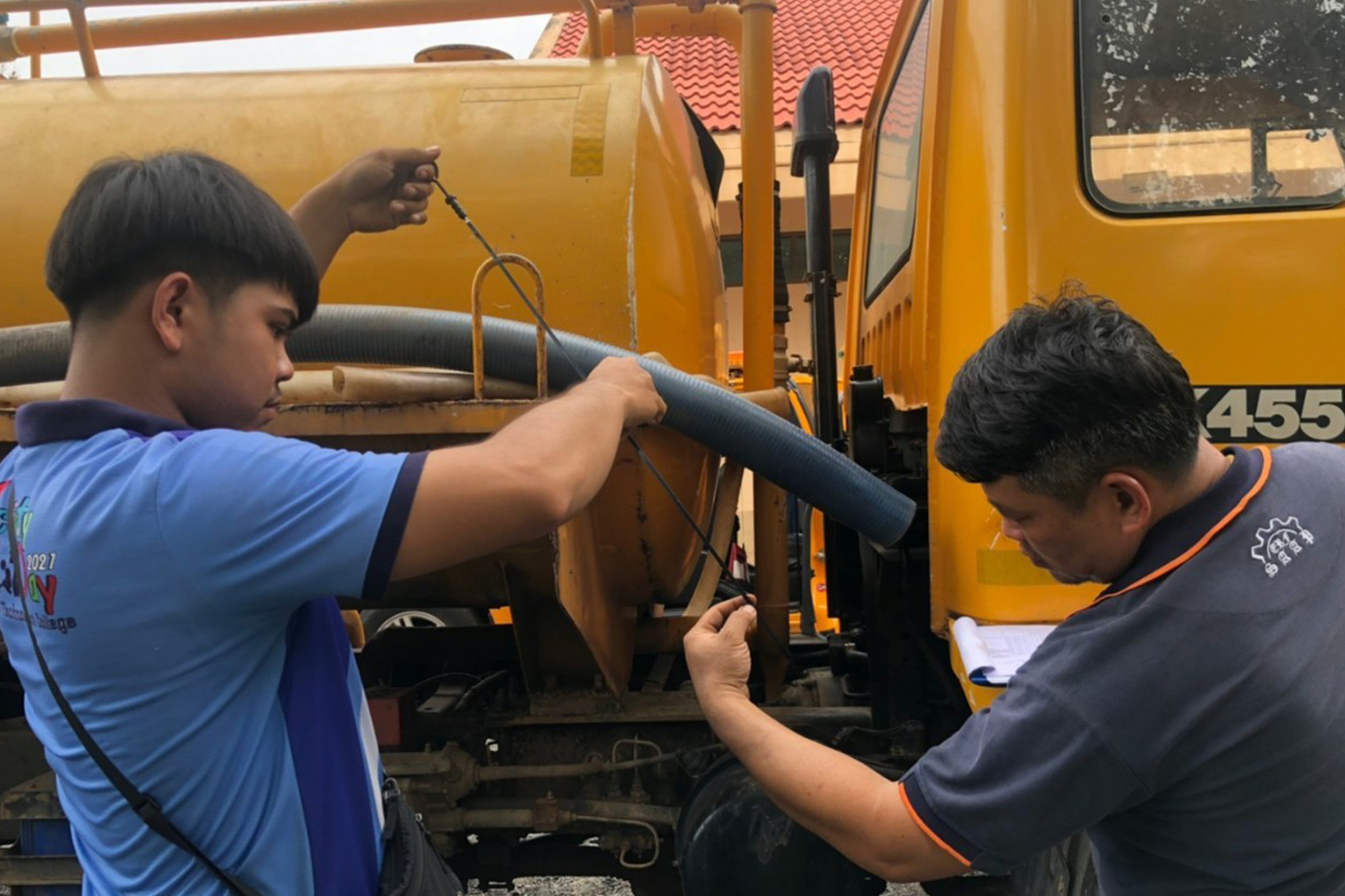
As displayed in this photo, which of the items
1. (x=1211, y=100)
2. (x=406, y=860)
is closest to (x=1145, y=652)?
(x=406, y=860)

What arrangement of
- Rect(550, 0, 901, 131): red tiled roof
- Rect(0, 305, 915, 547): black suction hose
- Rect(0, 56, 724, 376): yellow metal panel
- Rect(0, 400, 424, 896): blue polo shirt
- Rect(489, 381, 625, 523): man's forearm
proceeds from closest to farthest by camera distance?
Rect(0, 400, 424, 896): blue polo shirt → Rect(489, 381, 625, 523): man's forearm → Rect(0, 305, 915, 547): black suction hose → Rect(0, 56, 724, 376): yellow metal panel → Rect(550, 0, 901, 131): red tiled roof

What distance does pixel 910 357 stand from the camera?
8.50ft

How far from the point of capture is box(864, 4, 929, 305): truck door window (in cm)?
271

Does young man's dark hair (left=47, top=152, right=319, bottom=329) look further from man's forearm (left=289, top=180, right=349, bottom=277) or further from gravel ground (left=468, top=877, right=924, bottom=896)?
gravel ground (left=468, top=877, right=924, bottom=896)

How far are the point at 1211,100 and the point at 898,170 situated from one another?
3.99 ft

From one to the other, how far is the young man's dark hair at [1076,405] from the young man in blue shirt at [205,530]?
0.49m

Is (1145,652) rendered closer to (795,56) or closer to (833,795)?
(833,795)

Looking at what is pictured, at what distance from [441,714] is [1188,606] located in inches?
77.9

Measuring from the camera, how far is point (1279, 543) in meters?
1.12

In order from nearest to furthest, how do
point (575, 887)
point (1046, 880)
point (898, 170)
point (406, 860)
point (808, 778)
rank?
point (406, 860) < point (808, 778) < point (1046, 880) < point (898, 170) < point (575, 887)

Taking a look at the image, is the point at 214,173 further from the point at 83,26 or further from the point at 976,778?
the point at 83,26

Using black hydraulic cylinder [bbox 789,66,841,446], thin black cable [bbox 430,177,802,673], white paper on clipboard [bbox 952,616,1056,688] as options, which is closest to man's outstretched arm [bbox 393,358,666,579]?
thin black cable [bbox 430,177,802,673]

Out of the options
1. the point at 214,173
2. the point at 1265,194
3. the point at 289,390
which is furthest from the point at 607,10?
the point at 214,173

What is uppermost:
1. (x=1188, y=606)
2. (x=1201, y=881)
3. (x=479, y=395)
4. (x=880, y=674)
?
(x=479, y=395)
